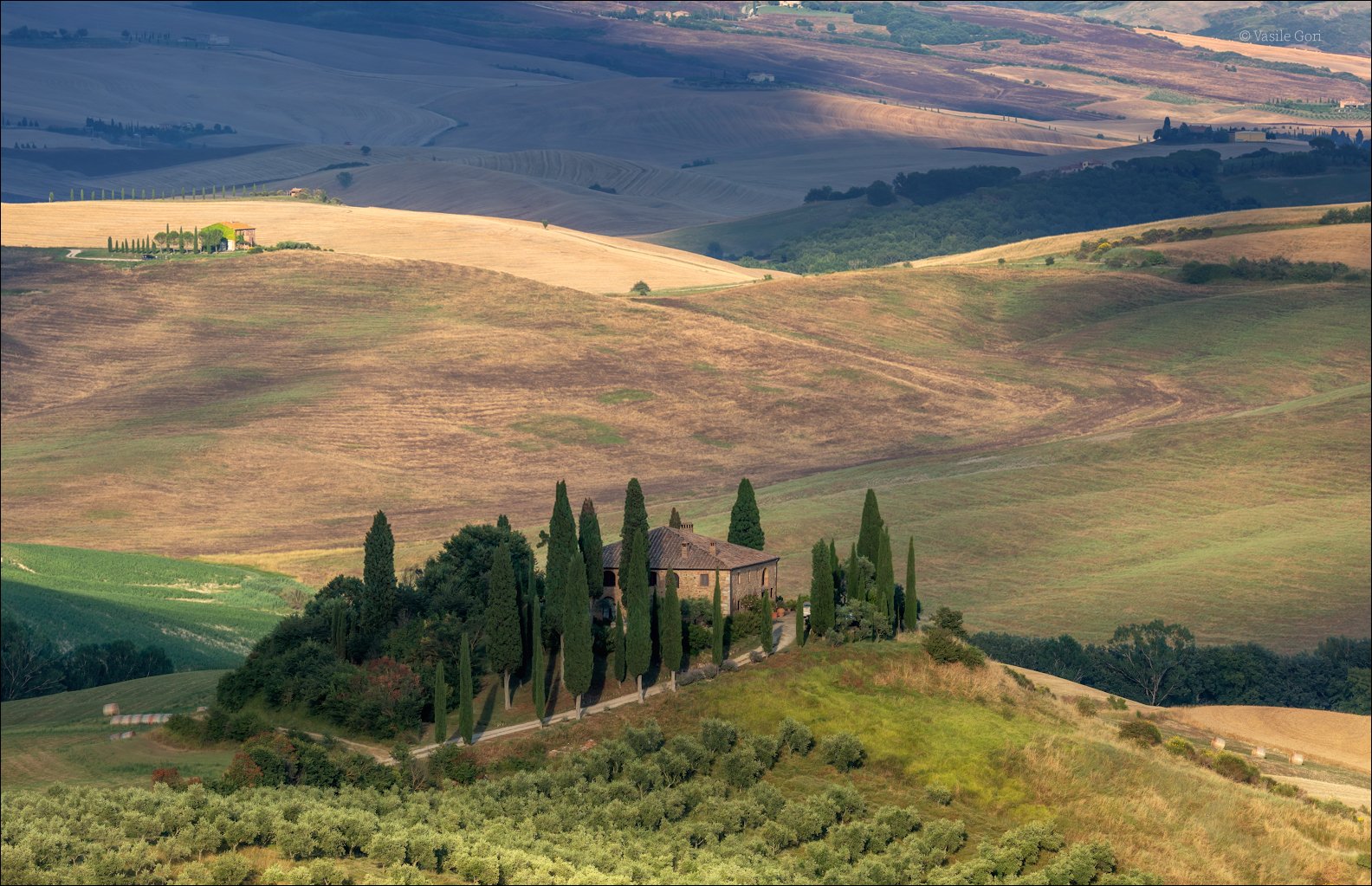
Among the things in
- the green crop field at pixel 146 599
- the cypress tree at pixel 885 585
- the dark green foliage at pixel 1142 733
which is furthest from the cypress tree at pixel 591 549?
the green crop field at pixel 146 599

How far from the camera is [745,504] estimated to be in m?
88.2

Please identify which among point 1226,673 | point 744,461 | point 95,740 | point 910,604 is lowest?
point 1226,673

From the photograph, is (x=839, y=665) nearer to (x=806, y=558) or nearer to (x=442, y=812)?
(x=442, y=812)

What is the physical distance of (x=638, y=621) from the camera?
235 ft

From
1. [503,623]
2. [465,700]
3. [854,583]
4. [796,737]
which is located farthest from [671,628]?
[854,583]

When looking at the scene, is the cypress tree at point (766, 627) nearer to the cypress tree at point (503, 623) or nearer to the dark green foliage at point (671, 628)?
the dark green foliage at point (671, 628)

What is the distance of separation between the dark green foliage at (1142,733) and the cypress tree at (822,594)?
12195 millimetres

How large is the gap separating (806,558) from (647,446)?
45577 millimetres

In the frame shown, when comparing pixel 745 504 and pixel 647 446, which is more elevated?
pixel 745 504

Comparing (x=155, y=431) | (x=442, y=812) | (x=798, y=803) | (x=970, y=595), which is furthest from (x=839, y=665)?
(x=155, y=431)

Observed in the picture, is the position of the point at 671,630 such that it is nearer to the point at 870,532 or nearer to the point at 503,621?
the point at 503,621

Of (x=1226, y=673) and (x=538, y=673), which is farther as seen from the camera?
(x=1226, y=673)

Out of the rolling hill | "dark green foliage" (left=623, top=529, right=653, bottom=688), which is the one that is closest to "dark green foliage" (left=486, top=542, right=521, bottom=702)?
"dark green foliage" (left=623, top=529, right=653, bottom=688)

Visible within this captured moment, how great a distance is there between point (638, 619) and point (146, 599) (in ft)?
198
